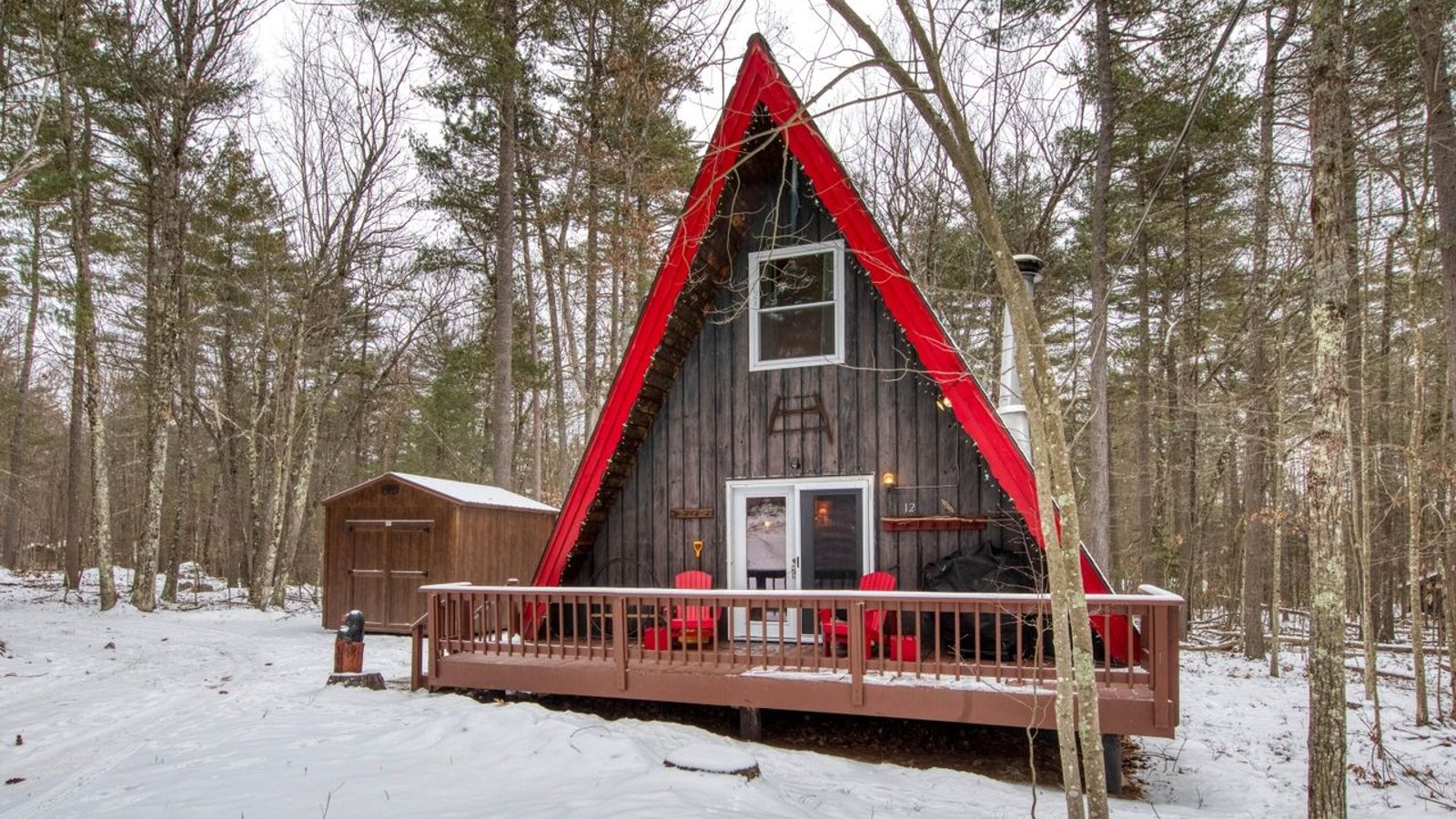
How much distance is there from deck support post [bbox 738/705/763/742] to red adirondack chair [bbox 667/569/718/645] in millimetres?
639

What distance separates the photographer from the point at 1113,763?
17.4 ft

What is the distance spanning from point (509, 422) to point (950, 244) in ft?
29.5

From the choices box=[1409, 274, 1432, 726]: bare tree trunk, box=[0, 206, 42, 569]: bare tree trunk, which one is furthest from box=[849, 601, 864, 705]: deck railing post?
box=[0, 206, 42, 569]: bare tree trunk

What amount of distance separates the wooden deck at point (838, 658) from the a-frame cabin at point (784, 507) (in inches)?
0.9

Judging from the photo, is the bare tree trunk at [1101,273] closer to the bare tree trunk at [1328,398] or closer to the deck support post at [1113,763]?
the deck support post at [1113,763]

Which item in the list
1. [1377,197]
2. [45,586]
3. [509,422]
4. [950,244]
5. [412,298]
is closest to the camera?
[1377,197]

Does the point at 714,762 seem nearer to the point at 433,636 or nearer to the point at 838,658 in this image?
the point at 838,658

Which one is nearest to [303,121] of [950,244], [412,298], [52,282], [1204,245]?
[412,298]

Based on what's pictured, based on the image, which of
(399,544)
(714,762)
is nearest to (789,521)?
(714,762)

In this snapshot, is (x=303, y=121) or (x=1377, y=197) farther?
(x=303, y=121)

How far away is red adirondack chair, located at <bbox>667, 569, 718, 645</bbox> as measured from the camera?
6267mm

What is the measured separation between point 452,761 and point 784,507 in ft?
12.6

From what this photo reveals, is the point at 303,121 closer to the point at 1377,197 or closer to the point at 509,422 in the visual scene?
the point at 509,422

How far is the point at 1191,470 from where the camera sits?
14.9 metres
